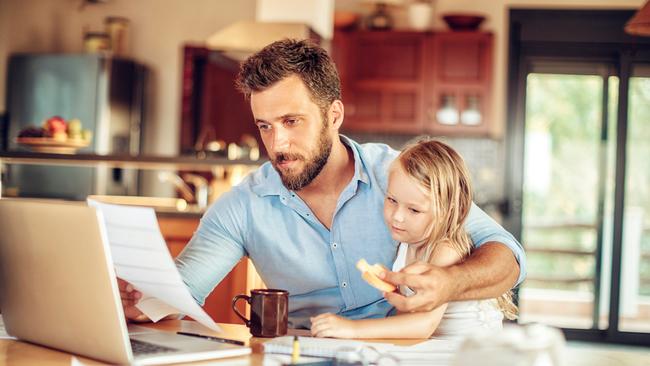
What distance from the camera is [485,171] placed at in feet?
22.9

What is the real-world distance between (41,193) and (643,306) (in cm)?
465

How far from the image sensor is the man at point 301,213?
205 cm

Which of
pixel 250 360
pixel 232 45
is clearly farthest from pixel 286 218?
pixel 232 45

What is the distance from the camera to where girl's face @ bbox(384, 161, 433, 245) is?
78.7 inches

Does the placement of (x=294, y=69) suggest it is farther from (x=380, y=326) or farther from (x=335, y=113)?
(x=380, y=326)

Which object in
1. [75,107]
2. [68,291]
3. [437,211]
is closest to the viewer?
[68,291]

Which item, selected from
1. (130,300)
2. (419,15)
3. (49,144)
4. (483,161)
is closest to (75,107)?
(49,144)

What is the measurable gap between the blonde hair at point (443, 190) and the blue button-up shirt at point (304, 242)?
9 centimetres

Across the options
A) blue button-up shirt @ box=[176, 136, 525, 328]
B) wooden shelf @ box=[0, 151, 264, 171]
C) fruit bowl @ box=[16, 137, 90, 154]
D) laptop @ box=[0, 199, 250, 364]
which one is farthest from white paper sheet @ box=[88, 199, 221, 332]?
fruit bowl @ box=[16, 137, 90, 154]

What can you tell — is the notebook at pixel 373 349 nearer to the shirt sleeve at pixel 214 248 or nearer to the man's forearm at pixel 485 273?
the man's forearm at pixel 485 273

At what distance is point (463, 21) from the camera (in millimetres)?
6758

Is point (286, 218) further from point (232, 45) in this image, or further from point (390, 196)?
point (232, 45)

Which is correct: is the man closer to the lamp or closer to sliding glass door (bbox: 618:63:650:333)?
the lamp

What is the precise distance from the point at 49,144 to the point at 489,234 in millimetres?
3120
